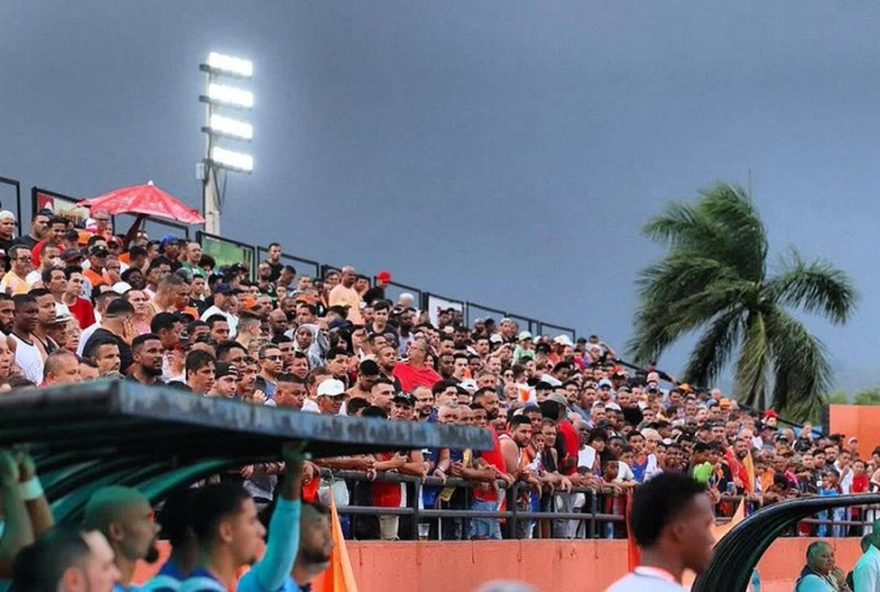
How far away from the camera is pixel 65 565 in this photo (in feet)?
14.1

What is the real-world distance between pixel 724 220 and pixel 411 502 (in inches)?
1490

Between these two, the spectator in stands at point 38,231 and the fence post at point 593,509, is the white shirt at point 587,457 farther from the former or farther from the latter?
the spectator in stands at point 38,231

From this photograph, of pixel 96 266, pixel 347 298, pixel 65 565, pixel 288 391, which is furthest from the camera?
pixel 347 298

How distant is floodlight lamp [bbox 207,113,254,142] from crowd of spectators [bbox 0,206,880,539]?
1724cm

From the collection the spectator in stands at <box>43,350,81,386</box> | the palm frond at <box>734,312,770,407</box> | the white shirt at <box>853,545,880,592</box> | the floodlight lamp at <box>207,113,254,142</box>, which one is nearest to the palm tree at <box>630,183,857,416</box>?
the palm frond at <box>734,312,770,407</box>

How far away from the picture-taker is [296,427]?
4734 mm

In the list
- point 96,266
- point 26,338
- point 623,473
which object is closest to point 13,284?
point 96,266

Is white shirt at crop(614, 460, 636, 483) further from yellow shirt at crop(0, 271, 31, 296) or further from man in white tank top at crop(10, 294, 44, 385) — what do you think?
man in white tank top at crop(10, 294, 44, 385)

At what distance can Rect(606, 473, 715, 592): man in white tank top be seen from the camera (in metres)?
5.64

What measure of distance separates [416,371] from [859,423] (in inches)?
1114

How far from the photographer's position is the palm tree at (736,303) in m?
48.0

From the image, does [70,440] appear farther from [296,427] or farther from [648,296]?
[648,296]

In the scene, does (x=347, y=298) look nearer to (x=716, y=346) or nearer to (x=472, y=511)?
(x=472, y=511)

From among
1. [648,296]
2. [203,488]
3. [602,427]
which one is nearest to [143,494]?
[203,488]
